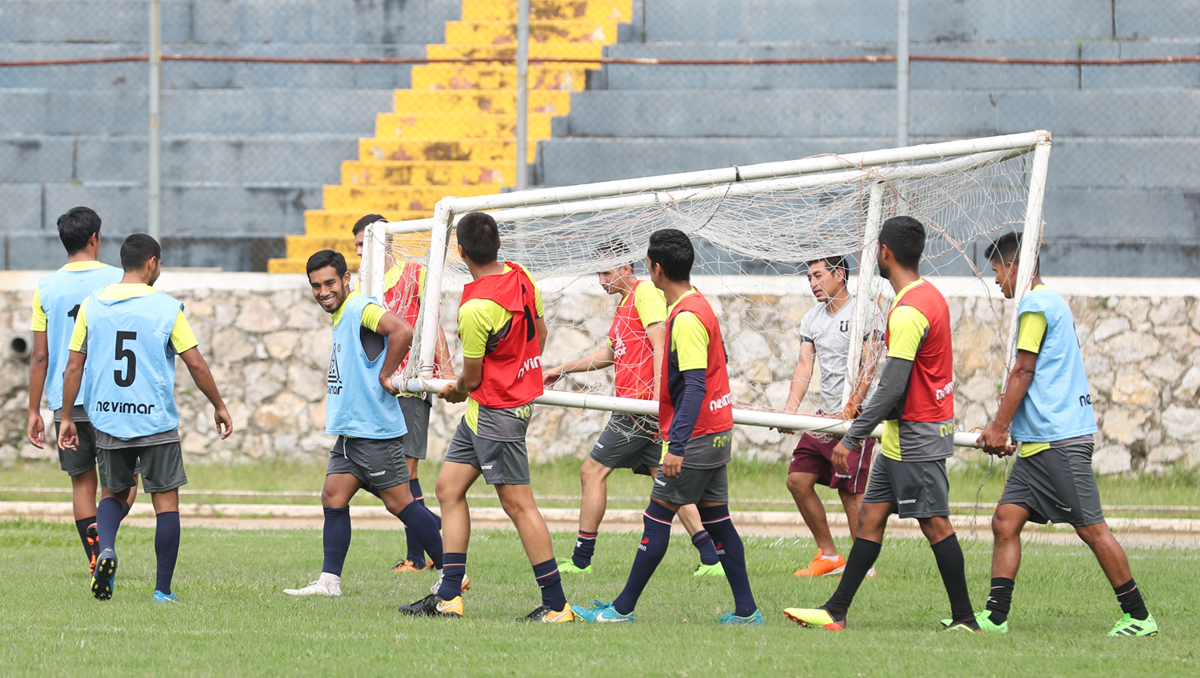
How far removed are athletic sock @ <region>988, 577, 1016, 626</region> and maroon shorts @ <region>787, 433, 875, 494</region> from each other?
1827 mm

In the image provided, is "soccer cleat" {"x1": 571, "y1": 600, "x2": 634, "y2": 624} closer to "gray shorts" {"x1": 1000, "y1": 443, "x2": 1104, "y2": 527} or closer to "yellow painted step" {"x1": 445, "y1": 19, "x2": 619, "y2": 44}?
"gray shorts" {"x1": 1000, "y1": 443, "x2": 1104, "y2": 527}

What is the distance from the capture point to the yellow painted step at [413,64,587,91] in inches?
589

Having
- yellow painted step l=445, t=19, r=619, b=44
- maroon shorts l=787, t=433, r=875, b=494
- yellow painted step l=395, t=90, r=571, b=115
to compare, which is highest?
yellow painted step l=445, t=19, r=619, b=44

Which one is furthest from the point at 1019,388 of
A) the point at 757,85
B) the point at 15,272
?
the point at 15,272

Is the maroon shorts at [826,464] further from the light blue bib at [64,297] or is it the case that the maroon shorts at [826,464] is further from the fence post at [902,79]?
the fence post at [902,79]

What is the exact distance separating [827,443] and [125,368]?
13.7 feet

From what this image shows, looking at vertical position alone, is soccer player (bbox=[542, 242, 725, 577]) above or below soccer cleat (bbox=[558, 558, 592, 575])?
above

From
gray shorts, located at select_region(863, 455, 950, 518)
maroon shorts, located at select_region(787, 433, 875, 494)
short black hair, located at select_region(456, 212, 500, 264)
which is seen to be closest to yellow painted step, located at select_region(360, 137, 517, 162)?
maroon shorts, located at select_region(787, 433, 875, 494)

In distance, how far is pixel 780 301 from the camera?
1234 cm

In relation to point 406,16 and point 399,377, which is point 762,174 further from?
point 406,16

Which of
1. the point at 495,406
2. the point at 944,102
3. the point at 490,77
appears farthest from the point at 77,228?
the point at 944,102

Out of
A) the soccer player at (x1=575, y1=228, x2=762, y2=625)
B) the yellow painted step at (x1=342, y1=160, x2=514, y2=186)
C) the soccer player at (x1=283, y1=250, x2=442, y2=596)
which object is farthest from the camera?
the yellow painted step at (x1=342, y1=160, x2=514, y2=186)

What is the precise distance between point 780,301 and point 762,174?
17.5 feet

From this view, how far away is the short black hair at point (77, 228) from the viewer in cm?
722
